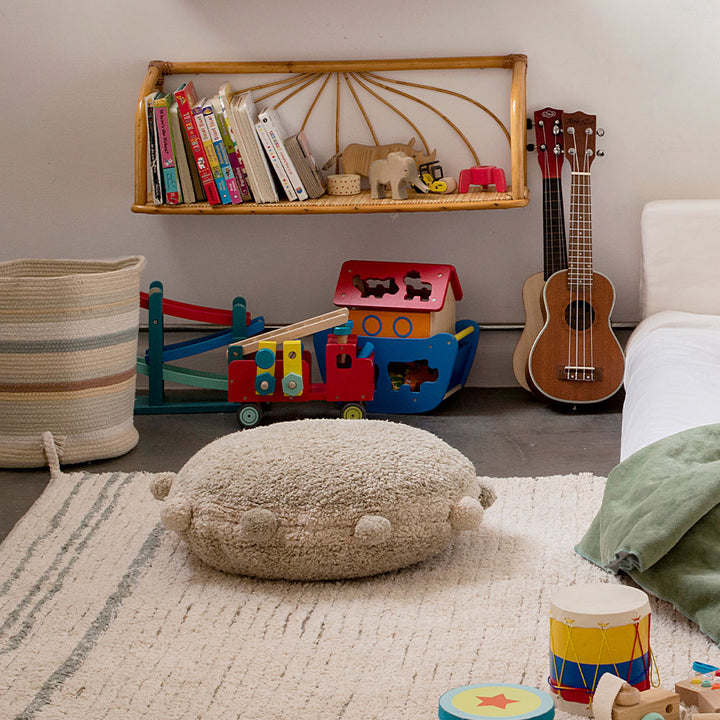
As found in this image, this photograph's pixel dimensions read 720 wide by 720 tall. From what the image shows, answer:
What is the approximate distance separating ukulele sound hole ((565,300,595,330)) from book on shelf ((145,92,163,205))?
50.1 inches

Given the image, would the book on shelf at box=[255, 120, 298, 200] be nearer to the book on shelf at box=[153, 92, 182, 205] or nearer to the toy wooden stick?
the book on shelf at box=[153, 92, 182, 205]

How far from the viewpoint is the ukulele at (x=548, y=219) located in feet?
9.57

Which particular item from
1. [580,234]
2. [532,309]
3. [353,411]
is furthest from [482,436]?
[580,234]

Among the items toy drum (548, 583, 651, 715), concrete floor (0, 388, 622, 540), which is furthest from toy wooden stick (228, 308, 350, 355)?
toy drum (548, 583, 651, 715)

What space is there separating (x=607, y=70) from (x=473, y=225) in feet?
2.02

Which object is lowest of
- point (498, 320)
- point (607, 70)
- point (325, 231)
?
point (498, 320)

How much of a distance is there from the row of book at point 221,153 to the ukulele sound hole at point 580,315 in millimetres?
840

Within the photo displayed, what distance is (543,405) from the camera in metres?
2.97

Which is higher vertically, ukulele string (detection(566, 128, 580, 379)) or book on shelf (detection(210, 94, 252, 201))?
book on shelf (detection(210, 94, 252, 201))

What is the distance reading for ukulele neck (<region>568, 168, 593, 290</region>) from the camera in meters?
2.89

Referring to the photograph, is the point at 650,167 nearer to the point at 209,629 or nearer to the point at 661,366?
the point at 661,366

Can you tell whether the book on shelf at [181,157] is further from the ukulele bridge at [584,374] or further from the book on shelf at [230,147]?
the ukulele bridge at [584,374]

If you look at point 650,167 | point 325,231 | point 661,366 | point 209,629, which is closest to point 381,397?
point 325,231

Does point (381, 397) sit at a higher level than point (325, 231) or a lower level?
lower
